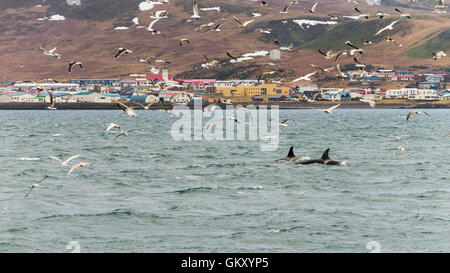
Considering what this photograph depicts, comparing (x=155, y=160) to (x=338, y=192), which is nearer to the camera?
(x=338, y=192)

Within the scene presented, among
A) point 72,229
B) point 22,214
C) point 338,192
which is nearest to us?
point 72,229

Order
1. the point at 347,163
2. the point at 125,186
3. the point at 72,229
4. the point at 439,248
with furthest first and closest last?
the point at 347,163
the point at 125,186
the point at 72,229
the point at 439,248

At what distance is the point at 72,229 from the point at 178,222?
3901 mm

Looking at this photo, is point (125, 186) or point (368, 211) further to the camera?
point (125, 186)

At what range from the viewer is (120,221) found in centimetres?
2597

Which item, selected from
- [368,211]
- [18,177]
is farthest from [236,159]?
[368,211]

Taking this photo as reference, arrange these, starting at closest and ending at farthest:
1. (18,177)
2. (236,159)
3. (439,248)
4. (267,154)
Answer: (439,248) < (18,177) < (236,159) < (267,154)
